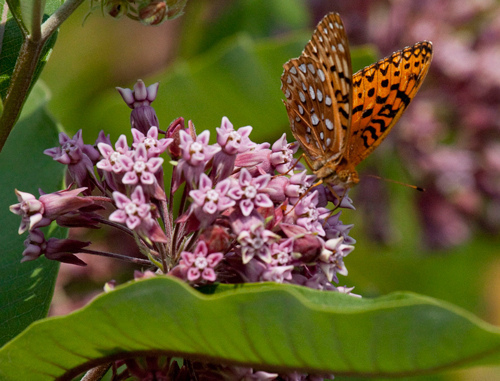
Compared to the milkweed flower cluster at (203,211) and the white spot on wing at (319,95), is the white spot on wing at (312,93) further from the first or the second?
the milkweed flower cluster at (203,211)

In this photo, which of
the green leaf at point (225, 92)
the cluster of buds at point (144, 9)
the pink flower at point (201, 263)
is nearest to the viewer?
the pink flower at point (201, 263)

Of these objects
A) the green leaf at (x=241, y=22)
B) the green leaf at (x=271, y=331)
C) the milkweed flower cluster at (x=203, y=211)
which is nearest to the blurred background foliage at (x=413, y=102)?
the green leaf at (x=241, y=22)

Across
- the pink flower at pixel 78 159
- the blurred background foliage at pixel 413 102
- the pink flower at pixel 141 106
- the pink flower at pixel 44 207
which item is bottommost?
the blurred background foliage at pixel 413 102

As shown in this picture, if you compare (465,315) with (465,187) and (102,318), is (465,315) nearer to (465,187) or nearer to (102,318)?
(102,318)

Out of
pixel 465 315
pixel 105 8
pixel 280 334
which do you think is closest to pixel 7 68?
pixel 105 8

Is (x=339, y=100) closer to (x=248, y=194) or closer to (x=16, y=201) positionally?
(x=248, y=194)
